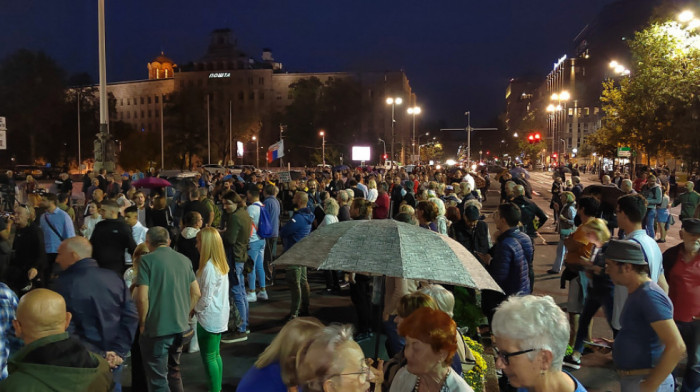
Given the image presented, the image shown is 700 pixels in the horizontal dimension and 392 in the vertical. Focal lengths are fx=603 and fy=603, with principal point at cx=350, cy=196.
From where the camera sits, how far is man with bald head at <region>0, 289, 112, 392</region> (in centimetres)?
289

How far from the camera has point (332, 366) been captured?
8.21ft

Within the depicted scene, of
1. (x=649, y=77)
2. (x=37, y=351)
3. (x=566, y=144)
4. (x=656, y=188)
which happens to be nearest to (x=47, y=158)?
(x=649, y=77)

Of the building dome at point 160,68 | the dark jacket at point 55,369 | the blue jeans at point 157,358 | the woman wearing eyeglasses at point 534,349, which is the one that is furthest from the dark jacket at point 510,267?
the building dome at point 160,68

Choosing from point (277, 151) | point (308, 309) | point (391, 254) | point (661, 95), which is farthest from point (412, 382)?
point (277, 151)

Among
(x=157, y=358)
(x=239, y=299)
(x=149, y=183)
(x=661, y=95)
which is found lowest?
(x=239, y=299)

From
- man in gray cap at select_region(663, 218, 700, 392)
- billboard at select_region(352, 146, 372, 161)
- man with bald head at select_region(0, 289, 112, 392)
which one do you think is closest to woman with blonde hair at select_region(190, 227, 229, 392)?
man with bald head at select_region(0, 289, 112, 392)

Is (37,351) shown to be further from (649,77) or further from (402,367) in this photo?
(649,77)

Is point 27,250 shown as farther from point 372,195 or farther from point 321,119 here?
point 321,119

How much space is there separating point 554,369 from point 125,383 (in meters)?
5.11

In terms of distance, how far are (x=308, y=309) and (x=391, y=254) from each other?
5.19m

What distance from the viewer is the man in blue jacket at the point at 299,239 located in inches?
329

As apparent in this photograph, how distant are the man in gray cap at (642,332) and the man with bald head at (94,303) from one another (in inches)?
141

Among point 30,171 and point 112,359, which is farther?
point 30,171

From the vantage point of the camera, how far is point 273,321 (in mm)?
8734
